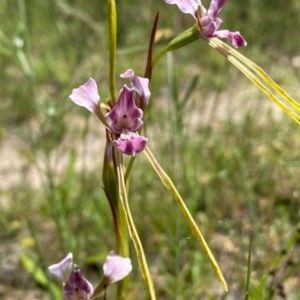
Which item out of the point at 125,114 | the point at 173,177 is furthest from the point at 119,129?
the point at 173,177

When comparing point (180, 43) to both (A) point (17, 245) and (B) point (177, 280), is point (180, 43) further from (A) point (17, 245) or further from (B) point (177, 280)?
(A) point (17, 245)

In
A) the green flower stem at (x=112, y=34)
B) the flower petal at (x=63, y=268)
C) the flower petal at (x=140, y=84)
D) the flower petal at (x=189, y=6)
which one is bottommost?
the flower petal at (x=63, y=268)

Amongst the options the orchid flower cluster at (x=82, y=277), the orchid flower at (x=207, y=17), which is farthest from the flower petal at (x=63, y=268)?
the orchid flower at (x=207, y=17)

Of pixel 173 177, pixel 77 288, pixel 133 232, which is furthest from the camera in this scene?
pixel 173 177

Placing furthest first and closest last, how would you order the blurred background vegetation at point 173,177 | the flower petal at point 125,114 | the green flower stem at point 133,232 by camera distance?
A: the blurred background vegetation at point 173,177, the flower petal at point 125,114, the green flower stem at point 133,232

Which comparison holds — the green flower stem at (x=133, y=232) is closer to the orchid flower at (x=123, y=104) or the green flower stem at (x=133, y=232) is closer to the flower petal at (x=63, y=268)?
the orchid flower at (x=123, y=104)

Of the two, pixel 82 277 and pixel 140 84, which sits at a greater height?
pixel 140 84

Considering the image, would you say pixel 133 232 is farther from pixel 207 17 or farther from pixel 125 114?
pixel 207 17
